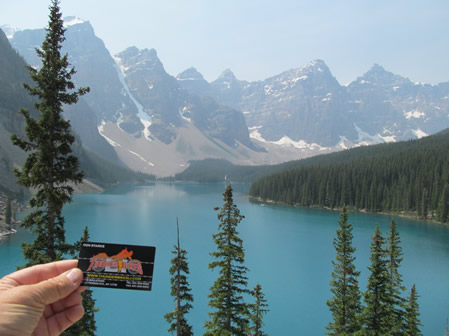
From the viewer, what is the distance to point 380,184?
11562 centimetres

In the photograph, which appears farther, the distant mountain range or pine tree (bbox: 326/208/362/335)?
the distant mountain range

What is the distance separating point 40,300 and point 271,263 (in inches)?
1912

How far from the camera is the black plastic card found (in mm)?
5250

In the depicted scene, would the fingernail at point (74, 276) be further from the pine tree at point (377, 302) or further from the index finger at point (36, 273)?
the pine tree at point (377, 302)

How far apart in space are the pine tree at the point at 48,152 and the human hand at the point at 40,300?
8189mm

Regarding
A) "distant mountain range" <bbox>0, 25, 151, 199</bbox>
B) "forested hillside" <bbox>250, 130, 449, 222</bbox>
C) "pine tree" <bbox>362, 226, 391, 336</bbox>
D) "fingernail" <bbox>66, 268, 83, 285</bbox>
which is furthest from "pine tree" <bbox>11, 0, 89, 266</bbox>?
"forested hillside" <bbox>250, 130, 449, 222</bbox>

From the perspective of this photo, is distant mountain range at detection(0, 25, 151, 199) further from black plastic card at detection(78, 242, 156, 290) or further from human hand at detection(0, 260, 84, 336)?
human hand at detection(0, 260, 84, 336)

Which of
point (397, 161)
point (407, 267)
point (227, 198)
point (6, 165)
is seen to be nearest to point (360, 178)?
point (397, 161)

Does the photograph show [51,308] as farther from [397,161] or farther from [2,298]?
[397,161]

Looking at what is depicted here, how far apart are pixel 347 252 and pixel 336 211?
331 ft

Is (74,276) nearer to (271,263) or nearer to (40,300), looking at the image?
(40,300)

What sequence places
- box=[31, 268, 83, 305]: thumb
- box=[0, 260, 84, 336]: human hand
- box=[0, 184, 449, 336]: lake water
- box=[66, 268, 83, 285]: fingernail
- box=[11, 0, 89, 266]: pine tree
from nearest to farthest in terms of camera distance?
1. box=[0, 260, 84, 336]: human hand
2. box=[31, 268, 83, 305]: thumb
3. box=[66, 268, 83, 285]: fingernail
4. box=[11, 0, 89, 266]: pine tree
5. box=[0, 184, 449, 336]: lake water

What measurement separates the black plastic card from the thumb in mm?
895

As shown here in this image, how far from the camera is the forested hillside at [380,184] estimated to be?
10006 centimetres
